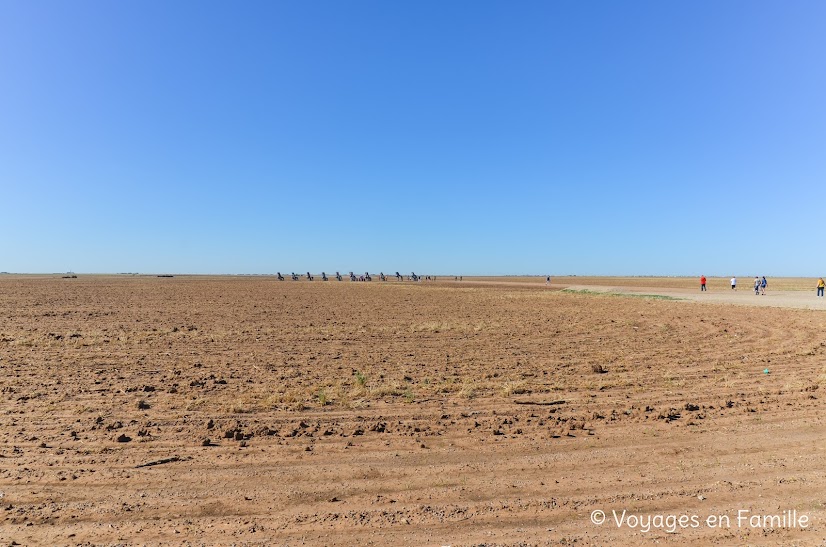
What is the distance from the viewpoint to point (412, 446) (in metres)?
6.29

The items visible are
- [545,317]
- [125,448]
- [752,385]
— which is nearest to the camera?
[125,448]

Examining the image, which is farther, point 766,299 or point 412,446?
point 766,299

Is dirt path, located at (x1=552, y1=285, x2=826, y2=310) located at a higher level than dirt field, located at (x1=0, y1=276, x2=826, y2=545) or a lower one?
higher

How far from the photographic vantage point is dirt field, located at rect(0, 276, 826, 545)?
4.26 meters

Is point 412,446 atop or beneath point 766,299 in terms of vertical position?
beneath

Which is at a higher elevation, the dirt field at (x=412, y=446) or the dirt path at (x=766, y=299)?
the dirt path at (x=766, y=299)

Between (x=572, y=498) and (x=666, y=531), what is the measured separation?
864 millimetres

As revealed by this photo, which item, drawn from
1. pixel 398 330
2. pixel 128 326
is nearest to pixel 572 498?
pixel 398 330

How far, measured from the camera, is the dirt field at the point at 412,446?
426 centimetres

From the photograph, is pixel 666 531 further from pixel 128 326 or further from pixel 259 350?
pixel 128 326

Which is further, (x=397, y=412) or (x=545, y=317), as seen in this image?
(x=545, y=317)

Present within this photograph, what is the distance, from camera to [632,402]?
8.34m

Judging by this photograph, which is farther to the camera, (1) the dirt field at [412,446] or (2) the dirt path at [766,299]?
(2) the dirt path at [766,299]

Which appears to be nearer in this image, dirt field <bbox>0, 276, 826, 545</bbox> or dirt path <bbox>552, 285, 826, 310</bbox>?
dirt field <bbox>0, 276, 826, 545</bbox>
